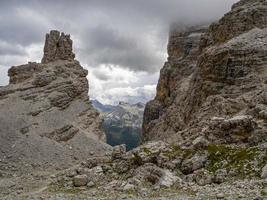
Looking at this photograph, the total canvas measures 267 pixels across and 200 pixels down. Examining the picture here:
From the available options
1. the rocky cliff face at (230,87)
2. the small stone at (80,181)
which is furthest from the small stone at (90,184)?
the rocky cliff face at (230,87)

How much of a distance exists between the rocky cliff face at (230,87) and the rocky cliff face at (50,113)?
19324 millimetres

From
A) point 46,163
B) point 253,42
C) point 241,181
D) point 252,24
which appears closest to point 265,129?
point 241,181

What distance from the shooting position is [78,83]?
106250 mm

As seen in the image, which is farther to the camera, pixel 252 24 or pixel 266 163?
pixel 252 24

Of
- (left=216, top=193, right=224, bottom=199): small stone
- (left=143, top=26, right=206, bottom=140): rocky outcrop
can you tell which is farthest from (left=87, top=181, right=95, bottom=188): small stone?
(left=143, top=26, right=206, bottom=140): rocky outcrop

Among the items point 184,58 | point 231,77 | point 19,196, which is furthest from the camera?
point 184,58

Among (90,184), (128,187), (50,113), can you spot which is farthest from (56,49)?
(128,187)

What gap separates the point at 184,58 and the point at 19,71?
63646mm

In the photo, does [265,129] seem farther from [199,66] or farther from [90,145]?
[90,145]

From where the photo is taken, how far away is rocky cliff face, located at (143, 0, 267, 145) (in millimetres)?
44062

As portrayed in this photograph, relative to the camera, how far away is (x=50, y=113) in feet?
316

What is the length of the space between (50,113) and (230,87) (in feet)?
147

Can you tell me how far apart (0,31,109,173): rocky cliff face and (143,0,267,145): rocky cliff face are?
1932cm

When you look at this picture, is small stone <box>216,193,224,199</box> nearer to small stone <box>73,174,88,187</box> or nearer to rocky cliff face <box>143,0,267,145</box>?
rocky cliff face <box>143,0,267,145</box>
